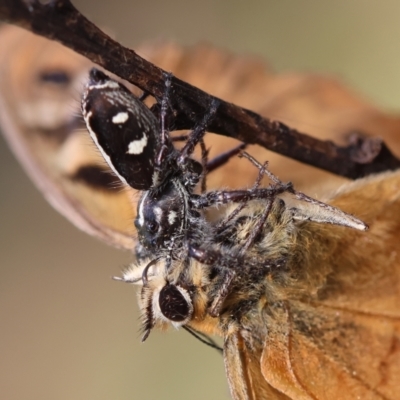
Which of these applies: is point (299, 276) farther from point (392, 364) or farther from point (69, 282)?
point (69, 282)

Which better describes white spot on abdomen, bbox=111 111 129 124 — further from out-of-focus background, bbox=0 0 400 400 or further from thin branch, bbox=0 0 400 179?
out-of-focus background, bbox=0 0 400 400

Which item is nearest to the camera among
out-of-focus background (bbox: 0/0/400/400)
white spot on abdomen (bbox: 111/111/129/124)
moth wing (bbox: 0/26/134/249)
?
white spot on abdomen (bbox: 111/111/129/124)

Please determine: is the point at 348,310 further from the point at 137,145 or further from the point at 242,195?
the point at 137,145

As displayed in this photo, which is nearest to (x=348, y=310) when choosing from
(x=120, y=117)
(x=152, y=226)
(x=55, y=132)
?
(x=152, y=226)

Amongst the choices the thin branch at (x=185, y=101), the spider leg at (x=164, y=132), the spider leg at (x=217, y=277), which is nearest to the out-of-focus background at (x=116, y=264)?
the thin branch at (x=185, y=101)

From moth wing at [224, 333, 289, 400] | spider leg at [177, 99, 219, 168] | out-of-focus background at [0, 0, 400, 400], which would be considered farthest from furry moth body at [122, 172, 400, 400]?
out-of-focus background at [0, 0, 400, 400]

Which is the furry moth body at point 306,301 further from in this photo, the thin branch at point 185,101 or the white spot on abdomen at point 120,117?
the white spot on abdomen at point 120,117
